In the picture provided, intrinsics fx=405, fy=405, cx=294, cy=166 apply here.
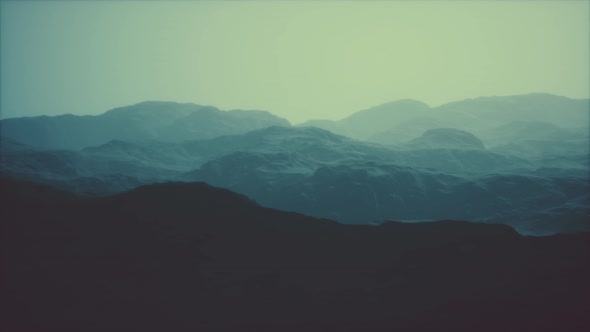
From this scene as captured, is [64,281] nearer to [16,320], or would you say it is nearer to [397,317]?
[16,320]

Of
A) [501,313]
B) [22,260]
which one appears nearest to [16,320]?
[22,260]

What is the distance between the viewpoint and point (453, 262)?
43875 mm

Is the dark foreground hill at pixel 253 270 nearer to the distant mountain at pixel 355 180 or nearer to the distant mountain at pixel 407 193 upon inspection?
the distant mountain at pixel 355 180

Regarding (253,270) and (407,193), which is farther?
(407,193)

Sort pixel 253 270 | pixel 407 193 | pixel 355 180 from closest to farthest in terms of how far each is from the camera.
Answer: pixel 253 270 < pixel 407 193 < pixel 355 180

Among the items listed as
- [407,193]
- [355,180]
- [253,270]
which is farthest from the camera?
[355,180]

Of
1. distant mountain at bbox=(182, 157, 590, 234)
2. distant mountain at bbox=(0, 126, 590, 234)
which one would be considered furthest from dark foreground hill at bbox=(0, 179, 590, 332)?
distant mountain at bbox=(182, 157, 590, 234)

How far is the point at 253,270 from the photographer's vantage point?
4175cm

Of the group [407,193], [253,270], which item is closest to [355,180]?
[407,193]

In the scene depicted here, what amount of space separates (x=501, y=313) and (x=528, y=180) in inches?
4333

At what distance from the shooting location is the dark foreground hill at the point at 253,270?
3447cm

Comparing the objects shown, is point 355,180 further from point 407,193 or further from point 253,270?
point 253,270

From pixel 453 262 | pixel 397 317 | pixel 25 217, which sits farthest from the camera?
pixel 25 217

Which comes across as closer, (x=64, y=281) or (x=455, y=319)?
(x=455, y=319)
